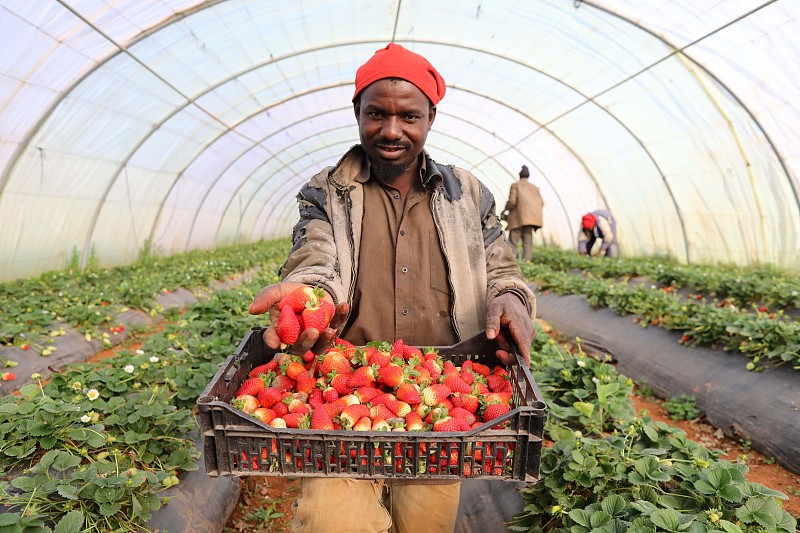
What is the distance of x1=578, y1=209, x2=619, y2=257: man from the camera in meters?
11.3

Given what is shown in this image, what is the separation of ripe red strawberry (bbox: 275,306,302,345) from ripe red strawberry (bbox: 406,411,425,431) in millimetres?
441

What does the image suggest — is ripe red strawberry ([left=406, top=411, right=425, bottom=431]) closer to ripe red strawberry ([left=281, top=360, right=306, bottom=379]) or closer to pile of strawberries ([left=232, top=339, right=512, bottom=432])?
pile of strawberries ([left=232, top=339, right=512, bottom=432])

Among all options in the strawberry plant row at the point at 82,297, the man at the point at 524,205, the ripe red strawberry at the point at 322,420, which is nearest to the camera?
the ripe red strawberry at the point at 322,420

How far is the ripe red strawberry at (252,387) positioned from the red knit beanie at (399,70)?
1097mm

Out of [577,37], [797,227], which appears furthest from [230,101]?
[797,227]

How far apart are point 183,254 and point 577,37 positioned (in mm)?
10338

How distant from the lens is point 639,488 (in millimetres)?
2086

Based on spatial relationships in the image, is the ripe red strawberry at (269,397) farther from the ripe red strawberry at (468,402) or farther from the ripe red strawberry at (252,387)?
the ripe red strawberry at (468,402)

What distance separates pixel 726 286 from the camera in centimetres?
675

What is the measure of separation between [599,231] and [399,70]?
34.0ft

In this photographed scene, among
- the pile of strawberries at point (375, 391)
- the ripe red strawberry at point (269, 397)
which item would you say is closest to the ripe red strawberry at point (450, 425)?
the pile of strawberries at point (375, 391)

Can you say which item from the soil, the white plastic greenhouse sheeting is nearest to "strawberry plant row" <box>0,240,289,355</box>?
the white plastic greenhouse sheeting

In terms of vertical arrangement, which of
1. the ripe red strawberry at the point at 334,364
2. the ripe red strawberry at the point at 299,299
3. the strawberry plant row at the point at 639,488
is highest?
the ripe red strawberry at the point at 299,299

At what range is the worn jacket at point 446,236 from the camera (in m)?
2.08
